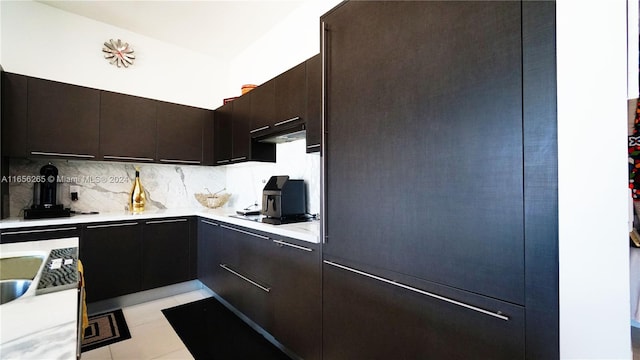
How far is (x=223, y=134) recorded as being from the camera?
3.18m

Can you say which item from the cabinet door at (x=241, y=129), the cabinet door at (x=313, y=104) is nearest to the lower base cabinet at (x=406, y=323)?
the cabinet door at (x=313, y=104)

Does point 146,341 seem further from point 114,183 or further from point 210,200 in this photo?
point 114,183

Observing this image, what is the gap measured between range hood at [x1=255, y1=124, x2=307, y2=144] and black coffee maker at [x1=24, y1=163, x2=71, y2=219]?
6.16ft

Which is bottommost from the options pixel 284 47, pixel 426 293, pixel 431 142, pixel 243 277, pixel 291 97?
pixel 243 277

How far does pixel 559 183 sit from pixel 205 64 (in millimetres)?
3920

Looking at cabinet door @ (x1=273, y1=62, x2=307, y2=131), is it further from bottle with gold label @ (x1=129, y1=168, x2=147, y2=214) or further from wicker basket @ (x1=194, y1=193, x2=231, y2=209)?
bottle with gold label @ (x1=129, y1=168, x2=147, y2=214)

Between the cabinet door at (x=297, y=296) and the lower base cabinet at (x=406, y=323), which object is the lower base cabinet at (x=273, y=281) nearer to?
the cabinet door at (x=297, y=296)

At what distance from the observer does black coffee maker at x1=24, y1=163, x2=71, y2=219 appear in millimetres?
2350

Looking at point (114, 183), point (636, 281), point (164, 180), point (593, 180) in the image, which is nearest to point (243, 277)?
point (164, 180)

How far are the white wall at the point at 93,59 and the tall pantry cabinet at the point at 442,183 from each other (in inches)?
105

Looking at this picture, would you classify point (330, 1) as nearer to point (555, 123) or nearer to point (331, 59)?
point (331, 59)

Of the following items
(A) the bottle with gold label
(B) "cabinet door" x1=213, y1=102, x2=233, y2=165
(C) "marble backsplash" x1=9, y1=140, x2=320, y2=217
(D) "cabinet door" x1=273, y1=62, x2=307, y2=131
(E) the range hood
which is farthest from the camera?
(B) "cabinet door" x1=213, y1=102, x2=233, y2=165

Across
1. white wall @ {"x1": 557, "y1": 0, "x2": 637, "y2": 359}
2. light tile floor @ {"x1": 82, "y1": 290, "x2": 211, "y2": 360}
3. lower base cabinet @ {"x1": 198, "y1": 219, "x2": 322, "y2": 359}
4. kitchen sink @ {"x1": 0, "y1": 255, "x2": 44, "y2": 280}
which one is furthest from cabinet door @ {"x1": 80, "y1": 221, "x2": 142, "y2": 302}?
white wall @ {"x1": 557, "y1": 0, "x2": 637, "y2": 359}

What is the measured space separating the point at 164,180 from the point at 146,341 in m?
1.84
